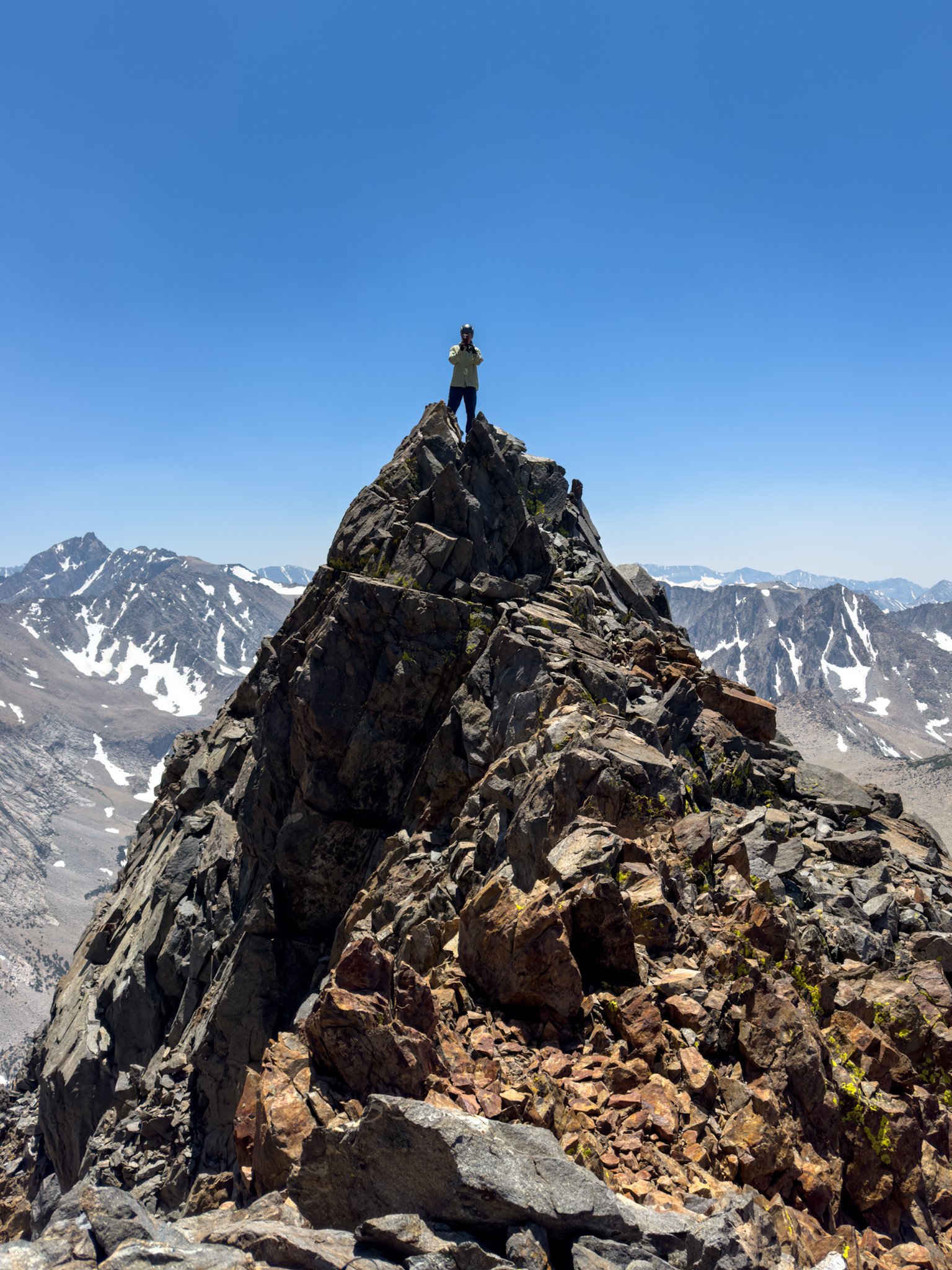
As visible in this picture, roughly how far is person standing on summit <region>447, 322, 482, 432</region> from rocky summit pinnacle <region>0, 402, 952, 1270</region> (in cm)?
131

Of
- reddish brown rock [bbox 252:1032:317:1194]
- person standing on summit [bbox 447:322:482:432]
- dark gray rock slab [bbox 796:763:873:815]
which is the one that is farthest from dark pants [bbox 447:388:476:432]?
reddish brown rock [bbox 252:1032:317:1194]

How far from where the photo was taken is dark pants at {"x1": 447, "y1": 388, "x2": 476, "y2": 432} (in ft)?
112

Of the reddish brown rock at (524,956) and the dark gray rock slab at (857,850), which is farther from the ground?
the dark gray rock slab at (857,850)

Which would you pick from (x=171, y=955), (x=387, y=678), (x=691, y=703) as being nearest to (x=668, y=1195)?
(x=691, y=703)

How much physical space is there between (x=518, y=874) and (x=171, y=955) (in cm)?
2614

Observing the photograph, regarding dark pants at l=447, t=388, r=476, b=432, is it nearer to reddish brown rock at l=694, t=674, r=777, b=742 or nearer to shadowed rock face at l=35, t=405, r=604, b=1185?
shadowed rock face at l=35, t=405, r=604, b=1185

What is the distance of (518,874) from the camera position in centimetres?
1630

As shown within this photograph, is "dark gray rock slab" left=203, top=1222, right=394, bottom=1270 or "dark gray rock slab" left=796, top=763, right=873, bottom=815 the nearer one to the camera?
"dark gray rock slab" left=203, top=1222, right=394, bottom=1270

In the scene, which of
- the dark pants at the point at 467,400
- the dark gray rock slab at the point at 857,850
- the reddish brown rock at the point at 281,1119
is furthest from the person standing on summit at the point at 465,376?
the reddish brown rock at the point at 281,1119

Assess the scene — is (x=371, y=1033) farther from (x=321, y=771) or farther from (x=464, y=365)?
(x=464, y=365)

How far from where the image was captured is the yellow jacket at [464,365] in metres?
33.2

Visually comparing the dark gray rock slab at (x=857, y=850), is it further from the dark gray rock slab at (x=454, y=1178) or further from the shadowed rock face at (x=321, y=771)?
the dark gray rock slab at (x=454, y=1178)

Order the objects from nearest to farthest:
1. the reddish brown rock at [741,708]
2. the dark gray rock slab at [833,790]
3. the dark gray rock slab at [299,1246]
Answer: the dark gray rock slab at [299,1246]
the dark gray rock slab at [833,790]
the reddish brown rock at [741,708]

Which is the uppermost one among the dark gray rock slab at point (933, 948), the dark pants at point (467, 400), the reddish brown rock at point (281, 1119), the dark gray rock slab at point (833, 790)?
the dark pants at point (467, 400)
